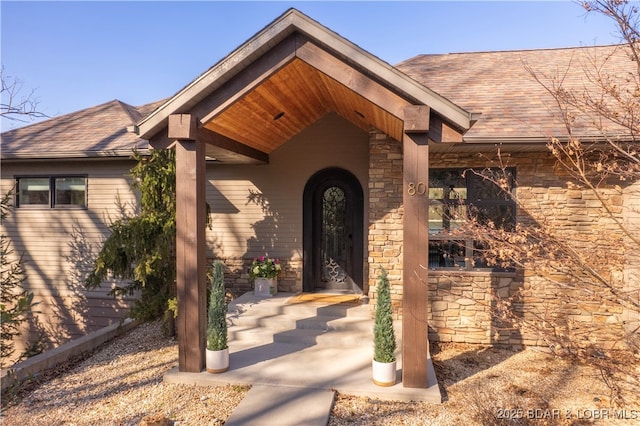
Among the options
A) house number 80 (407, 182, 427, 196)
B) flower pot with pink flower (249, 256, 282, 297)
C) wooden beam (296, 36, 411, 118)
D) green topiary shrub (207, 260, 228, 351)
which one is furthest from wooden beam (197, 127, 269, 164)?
house number 80 (407, 182, 427, 196)

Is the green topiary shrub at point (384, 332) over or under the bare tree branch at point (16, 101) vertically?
under

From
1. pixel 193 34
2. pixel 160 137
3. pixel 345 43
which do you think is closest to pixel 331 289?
pixel 160 137

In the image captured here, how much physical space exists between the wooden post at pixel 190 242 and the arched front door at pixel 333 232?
128 inches

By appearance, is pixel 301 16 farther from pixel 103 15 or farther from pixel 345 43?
pixel 103 15

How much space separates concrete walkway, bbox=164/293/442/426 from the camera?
3.75 meters

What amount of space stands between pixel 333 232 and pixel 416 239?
11.9 ft

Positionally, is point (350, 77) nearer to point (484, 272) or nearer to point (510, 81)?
point (484, 272)

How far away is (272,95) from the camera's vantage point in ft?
15.9

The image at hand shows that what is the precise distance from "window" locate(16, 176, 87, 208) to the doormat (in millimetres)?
5298

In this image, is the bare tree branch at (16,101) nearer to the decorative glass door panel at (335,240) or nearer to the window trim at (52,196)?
the window trim at (52,196)

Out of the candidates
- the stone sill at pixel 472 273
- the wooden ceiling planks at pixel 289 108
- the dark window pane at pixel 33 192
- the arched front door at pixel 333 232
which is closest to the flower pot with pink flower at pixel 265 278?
the arched front door at pixel 333 232

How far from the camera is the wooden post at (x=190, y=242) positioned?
436 cm

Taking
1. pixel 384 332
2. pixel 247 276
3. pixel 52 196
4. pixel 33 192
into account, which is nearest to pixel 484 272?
pixel 384 332

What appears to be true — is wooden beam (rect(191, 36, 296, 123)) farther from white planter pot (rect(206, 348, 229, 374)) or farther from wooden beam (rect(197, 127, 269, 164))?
white planter pot (rect(206, 348, 229, 374))
